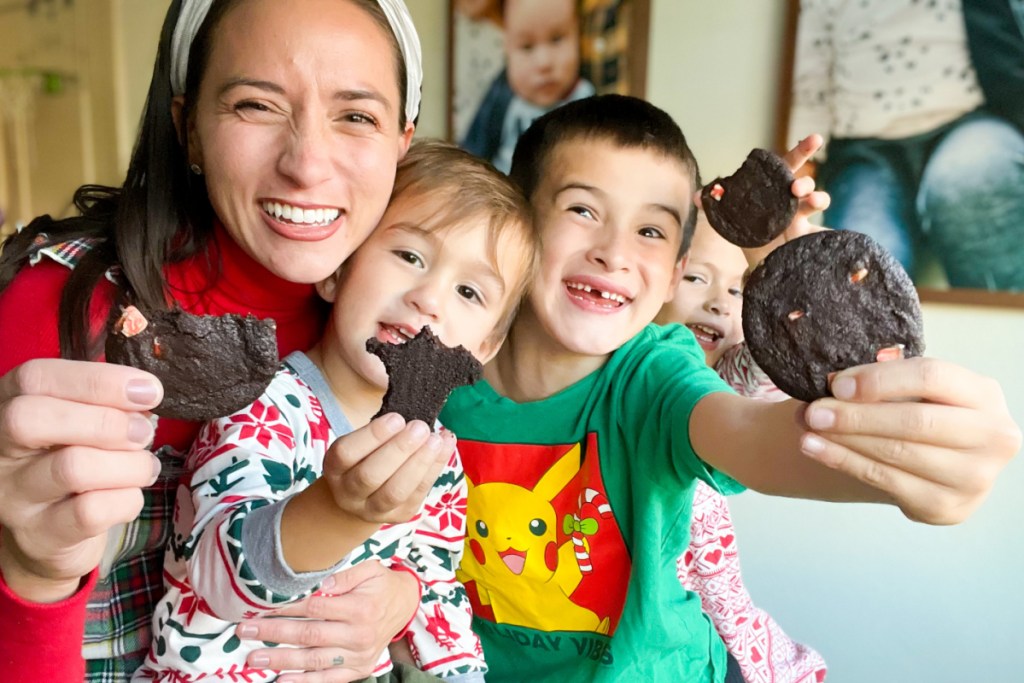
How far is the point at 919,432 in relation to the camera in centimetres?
70

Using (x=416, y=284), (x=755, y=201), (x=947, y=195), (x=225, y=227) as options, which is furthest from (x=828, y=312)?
(x=947, y=195)

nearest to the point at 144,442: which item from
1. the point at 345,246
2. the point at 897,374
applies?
the point at 345,246

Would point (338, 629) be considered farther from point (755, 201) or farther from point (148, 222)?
point (755, 201)

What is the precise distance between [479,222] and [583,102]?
404 millimetres

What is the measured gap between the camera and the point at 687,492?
45.8 inches

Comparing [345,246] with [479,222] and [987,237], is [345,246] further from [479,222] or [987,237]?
[987,237]

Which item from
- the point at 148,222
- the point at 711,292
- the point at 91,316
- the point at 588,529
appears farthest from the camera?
the point at 711,292

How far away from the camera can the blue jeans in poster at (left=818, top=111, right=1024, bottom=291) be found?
211 cm

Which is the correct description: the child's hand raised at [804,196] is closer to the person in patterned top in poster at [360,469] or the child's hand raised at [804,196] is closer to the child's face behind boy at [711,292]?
the person in patterned top in poster at [360,469]

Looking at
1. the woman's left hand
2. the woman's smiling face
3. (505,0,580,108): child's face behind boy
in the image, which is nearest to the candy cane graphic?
the woman's left hand

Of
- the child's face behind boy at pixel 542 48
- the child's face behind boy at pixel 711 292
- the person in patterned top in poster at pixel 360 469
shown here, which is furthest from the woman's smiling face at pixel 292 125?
the child's face behind boy at pixel 542 48

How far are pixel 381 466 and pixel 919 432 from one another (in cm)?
52

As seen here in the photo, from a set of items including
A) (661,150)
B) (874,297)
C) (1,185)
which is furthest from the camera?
(1,185)

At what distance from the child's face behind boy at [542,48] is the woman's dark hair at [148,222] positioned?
163 centimetres
